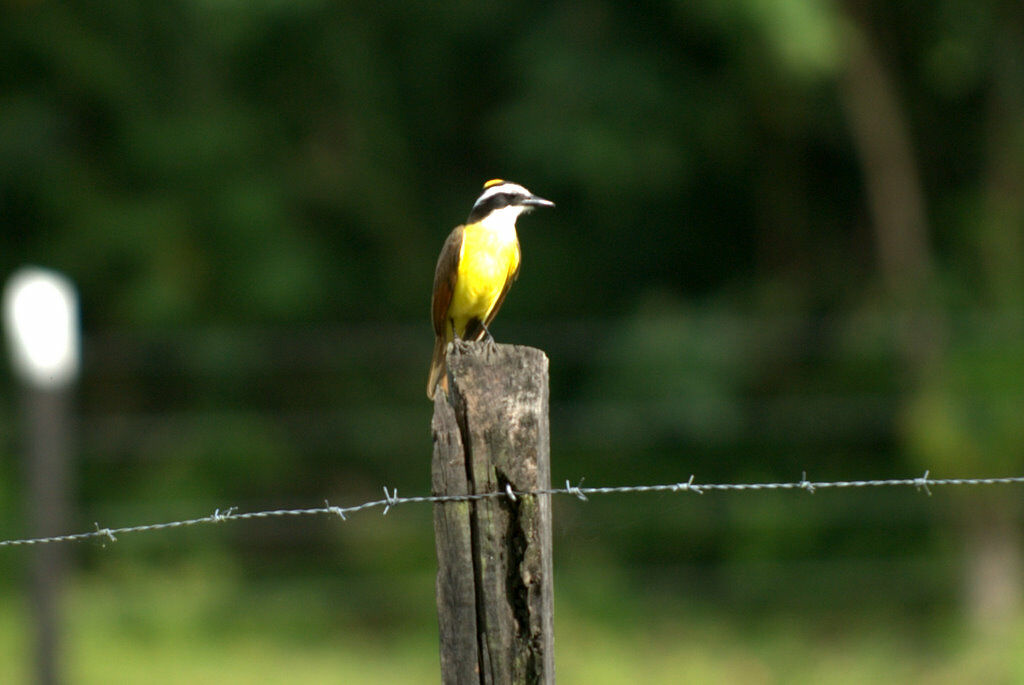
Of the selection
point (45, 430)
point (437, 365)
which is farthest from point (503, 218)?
point (45, 430)

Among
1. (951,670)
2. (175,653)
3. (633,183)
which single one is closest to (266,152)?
(633,183)

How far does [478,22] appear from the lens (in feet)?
33.7

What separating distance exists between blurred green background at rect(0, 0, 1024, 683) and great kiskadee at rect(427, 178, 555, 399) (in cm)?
368

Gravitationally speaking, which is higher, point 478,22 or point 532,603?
point 478,22

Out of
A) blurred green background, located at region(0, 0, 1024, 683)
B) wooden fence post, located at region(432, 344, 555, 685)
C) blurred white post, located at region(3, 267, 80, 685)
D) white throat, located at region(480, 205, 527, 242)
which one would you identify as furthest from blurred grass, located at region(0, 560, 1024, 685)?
wooden fence post, located at region(432, 344, 555, 685)

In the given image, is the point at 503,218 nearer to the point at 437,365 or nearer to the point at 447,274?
the point at 447,274

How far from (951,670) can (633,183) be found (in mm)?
3660

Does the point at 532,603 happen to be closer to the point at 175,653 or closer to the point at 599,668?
the point at 599,668

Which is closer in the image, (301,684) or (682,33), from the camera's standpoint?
(301,684)

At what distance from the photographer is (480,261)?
4785 millimetres

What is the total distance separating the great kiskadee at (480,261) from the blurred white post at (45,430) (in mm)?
3257

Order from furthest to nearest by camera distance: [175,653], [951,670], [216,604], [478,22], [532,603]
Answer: [478,22] → [216,604] → [175,653] → [951,670] → [532,603]

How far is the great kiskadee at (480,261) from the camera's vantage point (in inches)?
189

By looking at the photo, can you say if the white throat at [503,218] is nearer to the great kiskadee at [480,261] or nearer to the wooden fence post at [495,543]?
the great kiskadee at [480,261]
